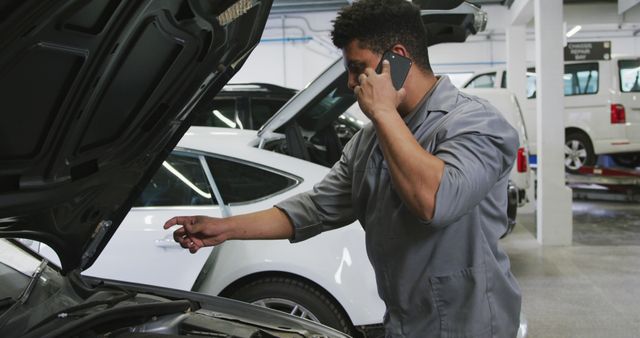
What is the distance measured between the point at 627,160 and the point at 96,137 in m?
10.9

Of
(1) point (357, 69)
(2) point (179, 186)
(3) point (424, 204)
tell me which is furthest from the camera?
(2) point (179, 186)

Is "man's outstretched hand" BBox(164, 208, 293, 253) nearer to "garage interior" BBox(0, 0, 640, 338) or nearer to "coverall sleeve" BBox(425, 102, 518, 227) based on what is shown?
"garage interior" BBox(0, 0, 640, 338)

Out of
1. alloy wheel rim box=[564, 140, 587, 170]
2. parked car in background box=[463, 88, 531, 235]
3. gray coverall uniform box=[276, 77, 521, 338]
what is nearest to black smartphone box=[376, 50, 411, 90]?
gray coverall uniform box=[276, 77, 521, 338]

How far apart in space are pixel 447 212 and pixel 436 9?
2.26 m

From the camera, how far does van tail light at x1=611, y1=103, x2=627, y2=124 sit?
31.5 feet

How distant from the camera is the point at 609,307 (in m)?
4.52

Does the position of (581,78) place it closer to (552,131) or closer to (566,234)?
(552,131)

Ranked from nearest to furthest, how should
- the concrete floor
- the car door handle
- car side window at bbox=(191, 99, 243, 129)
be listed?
1. the car door handle
2. the concrete floor
3. car side window at bbox=(191, 99, 243, 129)

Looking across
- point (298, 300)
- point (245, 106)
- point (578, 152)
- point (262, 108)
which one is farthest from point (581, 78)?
point (298, 300)

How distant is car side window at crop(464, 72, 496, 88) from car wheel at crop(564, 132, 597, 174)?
1.79 metres

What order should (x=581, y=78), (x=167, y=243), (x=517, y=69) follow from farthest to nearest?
(x=517, y=69)
(x=581, y=78)
(x=167, y=243)

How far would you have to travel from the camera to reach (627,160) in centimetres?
1073

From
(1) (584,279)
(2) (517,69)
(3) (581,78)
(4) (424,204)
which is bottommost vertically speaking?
(1) (584,279)

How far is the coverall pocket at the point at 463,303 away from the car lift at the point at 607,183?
879 cm
